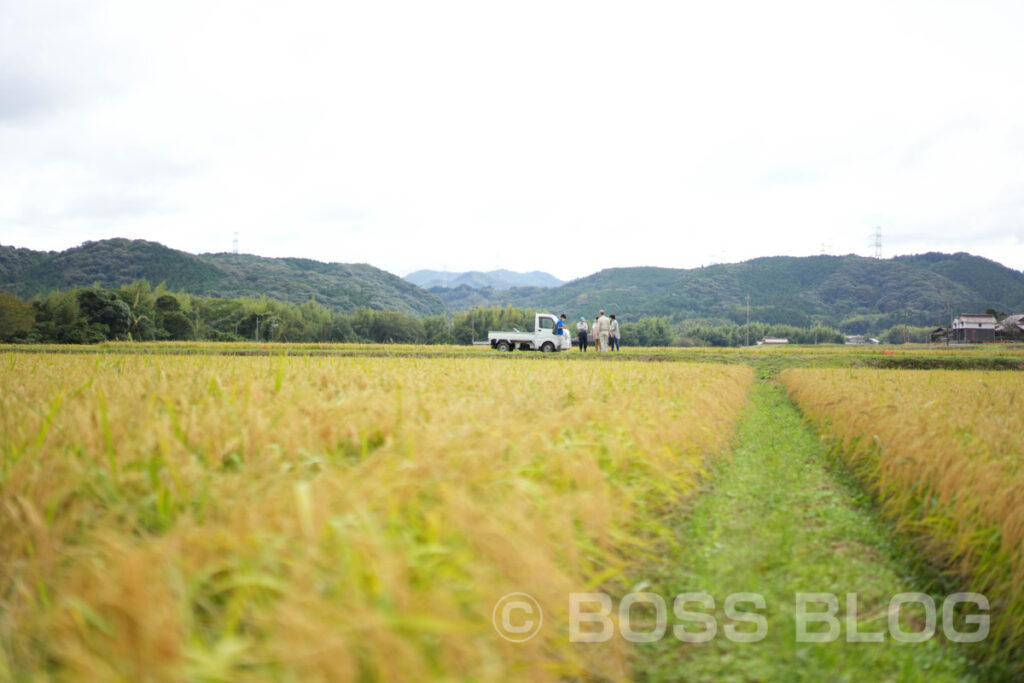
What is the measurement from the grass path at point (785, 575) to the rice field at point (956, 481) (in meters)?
0.28

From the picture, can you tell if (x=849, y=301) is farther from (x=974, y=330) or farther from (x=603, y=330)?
(x=603, y=330)

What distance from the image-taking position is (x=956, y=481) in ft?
15.1

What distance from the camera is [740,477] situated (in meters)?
6.20

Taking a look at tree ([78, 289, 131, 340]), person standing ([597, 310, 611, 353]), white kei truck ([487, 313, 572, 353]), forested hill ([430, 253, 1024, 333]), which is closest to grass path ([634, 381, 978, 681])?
person standing ([597, 310, 611, 353])

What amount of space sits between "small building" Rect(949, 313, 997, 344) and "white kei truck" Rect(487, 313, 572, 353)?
123 meters

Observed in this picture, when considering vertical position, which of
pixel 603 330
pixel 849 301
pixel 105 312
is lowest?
pixel 603 330

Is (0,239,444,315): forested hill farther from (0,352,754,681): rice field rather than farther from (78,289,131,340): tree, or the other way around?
(0,352,754,681): rice field

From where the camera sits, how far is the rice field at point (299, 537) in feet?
5.23

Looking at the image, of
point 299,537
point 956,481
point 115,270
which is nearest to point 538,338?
point 956,481

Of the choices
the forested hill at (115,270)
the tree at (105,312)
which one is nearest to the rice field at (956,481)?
the tree at (105,312)

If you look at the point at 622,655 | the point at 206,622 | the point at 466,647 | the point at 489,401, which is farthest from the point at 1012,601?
the point at 206,622

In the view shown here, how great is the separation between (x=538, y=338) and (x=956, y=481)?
1195 inches

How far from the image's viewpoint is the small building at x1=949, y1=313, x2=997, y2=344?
392 ft

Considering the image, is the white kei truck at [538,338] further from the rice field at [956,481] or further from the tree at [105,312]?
the tree at [105,312]
